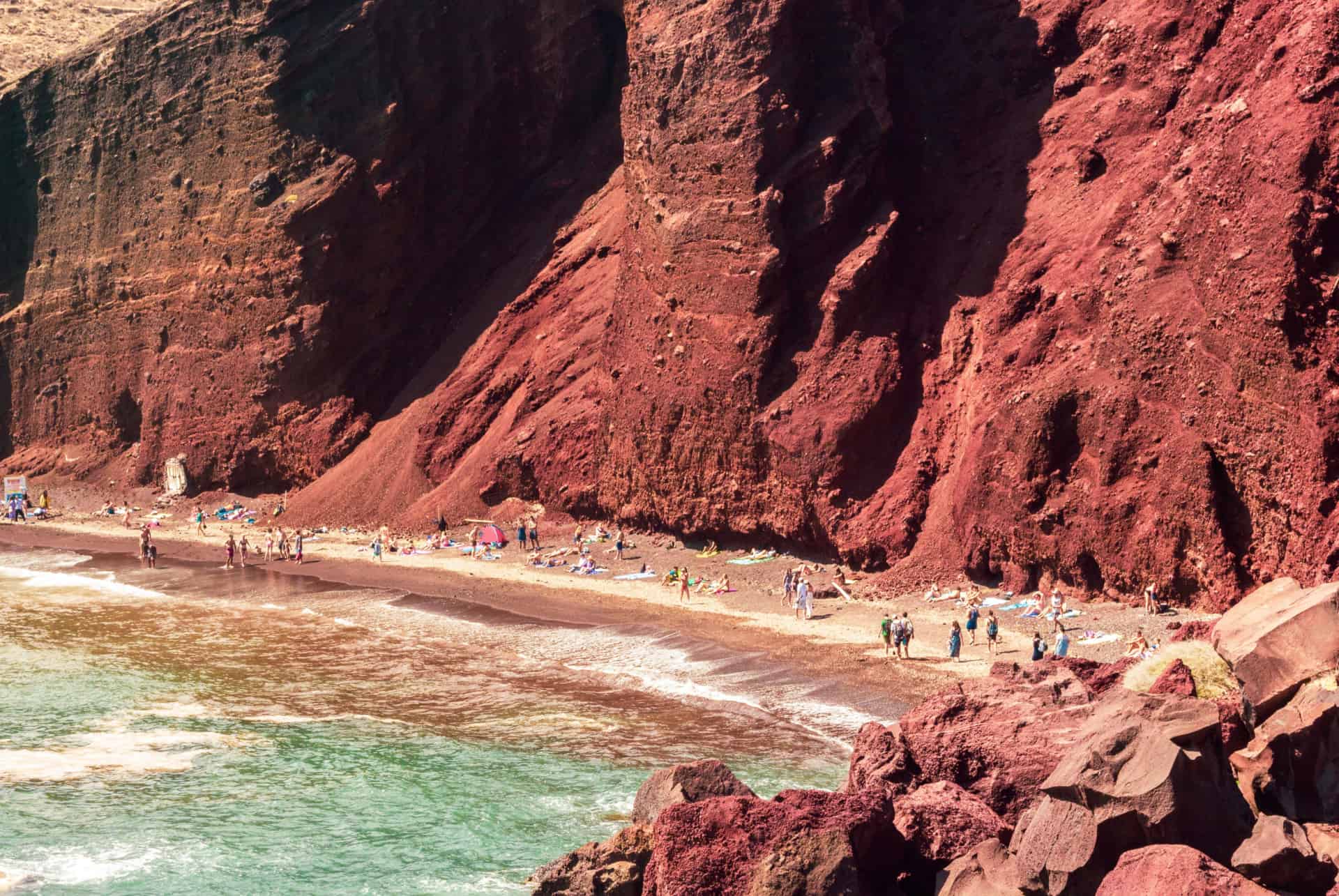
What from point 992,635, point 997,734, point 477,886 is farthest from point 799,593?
point 997,734

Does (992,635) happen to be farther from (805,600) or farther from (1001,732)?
(1001,732)

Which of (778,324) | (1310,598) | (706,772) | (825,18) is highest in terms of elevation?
(825,18)

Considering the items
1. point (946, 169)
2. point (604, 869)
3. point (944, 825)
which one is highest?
point (946, 169)

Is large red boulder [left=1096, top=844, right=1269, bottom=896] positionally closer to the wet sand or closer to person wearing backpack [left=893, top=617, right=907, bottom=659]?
the wet sand

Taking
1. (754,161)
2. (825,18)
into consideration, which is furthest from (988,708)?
(825,18)

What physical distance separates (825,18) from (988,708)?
26.7m

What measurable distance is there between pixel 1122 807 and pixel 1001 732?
10.1 feet

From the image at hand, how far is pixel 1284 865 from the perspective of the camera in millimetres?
11383

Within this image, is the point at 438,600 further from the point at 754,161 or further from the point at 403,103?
the point at 403,103

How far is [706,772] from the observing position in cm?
1466

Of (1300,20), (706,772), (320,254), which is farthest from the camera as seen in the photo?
(320,254)

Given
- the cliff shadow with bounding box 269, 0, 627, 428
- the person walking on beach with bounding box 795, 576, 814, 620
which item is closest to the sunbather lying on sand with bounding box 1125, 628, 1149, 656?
the person walking on beach with bounding box 795, 576, 814, 620

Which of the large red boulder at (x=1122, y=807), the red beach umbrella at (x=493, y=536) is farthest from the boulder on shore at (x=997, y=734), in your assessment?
the red beach umbrella at (x=493, y=536)

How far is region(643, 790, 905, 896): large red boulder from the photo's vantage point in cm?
1213
